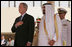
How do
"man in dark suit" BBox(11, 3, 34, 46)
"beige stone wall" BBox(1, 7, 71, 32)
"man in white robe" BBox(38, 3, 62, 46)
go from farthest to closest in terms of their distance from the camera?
"beige stone wall" BBox(1, 7, 71, 32), "man in dark suit" BBox(11, 3, 34, 46), "man in white robe" BBox(38, 3, 62, 46)

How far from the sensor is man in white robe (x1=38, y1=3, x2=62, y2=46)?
180 inches

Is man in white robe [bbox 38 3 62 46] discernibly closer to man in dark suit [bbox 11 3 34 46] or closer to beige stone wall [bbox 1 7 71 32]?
man in dark suit [bbox 11 3 34 46]

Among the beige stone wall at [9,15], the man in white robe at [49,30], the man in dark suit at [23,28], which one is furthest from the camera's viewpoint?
the beige stone wall at [9,15]

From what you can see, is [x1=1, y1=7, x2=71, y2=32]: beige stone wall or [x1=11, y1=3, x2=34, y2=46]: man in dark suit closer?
[x1=11, y1=3, x2=34, y2=46]: man in dark suit

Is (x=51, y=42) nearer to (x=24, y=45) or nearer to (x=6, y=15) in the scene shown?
(x=24, y=45)

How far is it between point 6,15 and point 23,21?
596 inches

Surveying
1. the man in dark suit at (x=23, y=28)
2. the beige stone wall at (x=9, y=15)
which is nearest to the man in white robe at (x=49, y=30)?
the man in dark suit at (x=23, y=28)

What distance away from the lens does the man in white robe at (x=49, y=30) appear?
457 centimetres

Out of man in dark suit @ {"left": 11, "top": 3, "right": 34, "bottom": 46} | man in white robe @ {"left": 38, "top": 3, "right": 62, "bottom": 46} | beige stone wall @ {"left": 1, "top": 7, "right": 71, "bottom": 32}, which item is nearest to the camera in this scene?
man in white robe @ {"left": 38, "top": 3, "right": 62, "bottom": 46}

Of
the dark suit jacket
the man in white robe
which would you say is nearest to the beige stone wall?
the dark suit jacket

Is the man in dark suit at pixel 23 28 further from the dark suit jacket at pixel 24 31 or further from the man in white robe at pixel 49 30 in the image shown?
the man in white robe at pixel 49 30

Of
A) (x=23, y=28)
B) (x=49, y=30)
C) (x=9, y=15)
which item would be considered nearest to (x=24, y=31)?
(x=23, y=28)

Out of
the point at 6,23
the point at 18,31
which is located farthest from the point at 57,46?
the point at 6,23

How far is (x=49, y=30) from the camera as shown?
15.1ft
